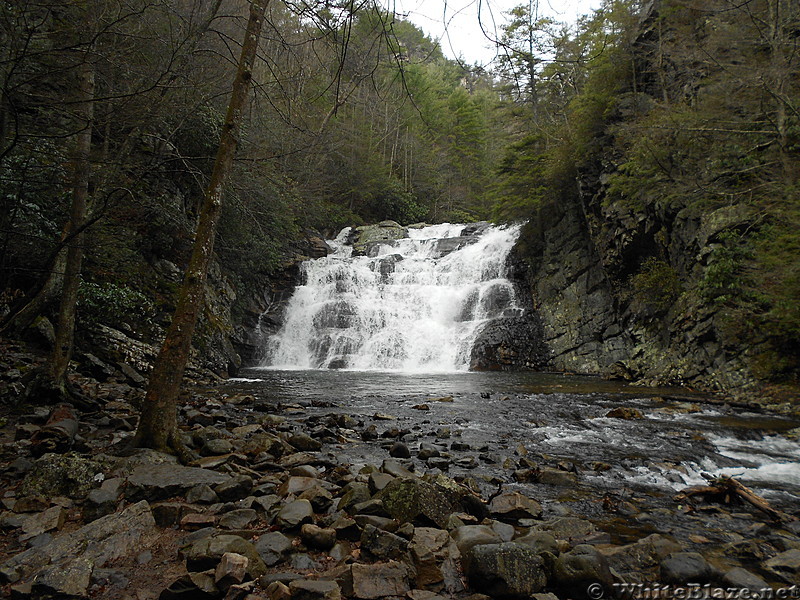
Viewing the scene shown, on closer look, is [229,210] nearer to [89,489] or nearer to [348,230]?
[89,489]

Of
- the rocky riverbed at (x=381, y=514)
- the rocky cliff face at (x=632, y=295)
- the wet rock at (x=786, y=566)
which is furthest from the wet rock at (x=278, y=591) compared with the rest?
the rocky cliff face at (x=632, y=295)

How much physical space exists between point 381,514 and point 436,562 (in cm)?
65

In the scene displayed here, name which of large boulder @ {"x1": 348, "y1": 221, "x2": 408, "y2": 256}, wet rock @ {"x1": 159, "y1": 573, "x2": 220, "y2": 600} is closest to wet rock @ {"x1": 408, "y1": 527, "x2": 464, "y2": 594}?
wet rock @ {"x1": 159, "y1": 573, "x2": 220, "y2": 600}

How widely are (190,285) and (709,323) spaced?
1194cm

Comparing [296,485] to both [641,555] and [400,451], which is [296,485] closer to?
[400,451]

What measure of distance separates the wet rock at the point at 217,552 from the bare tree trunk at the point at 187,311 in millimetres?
1716

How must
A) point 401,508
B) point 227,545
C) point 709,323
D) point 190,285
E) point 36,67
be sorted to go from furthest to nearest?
point 709,323 → point 36,67 → point 190,285 → point 401,508 → point 227,545

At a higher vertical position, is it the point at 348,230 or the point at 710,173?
the point at 348,230

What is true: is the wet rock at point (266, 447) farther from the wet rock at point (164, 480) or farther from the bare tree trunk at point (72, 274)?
the bare tree trunk at point (72, 274)

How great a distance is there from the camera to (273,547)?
2.52m

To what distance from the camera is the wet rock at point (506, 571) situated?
2213 mm

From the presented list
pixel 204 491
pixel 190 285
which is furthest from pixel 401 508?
pixel 190 285

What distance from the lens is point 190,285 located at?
402 cm

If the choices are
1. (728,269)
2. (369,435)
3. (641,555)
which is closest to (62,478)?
(369,435)
